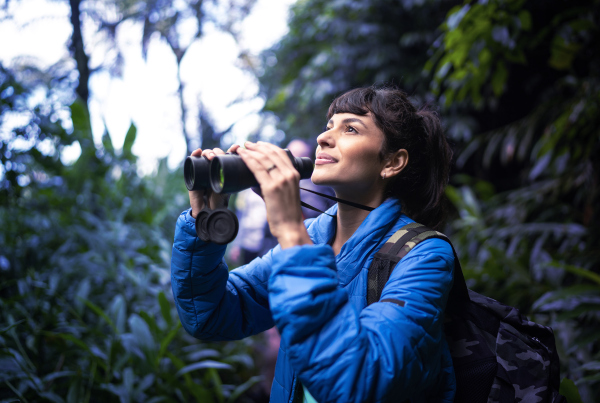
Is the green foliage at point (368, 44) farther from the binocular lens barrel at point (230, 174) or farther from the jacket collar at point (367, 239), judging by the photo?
the binocular lens barrel at point (230, 174)

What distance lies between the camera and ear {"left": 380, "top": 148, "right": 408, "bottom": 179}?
1289mm

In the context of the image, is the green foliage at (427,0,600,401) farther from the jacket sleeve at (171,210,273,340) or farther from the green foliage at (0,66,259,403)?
the green foliage at (0,66,259,403)

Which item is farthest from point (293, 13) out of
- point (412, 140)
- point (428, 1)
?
point (412, 140)

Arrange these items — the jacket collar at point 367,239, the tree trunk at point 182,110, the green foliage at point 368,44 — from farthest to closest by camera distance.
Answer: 1. the tree trunk at point 182,110
2. the green foliage at point 368,44
3. the jacket collar at point 367,239

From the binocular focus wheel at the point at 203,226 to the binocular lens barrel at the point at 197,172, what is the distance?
0.31 feet

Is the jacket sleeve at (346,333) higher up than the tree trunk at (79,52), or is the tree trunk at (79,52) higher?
the tree trunk at (79,52)

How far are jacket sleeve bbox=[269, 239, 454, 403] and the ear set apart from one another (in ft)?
1.47

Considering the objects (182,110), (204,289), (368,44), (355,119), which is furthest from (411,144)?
(182,110)

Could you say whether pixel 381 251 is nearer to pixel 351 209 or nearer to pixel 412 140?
pixel 351 209

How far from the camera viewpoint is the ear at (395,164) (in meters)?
1.29

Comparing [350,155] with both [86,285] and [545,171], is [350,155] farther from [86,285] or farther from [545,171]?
[545,171]

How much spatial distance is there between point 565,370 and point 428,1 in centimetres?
338

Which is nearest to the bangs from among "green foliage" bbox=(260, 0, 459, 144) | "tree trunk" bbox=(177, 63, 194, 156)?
"green foliage" bbox=(260, 0, 459, 144)

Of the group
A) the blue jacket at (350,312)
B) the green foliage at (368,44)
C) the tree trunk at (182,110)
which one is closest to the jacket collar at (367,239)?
the blue jacket at (350,312)
